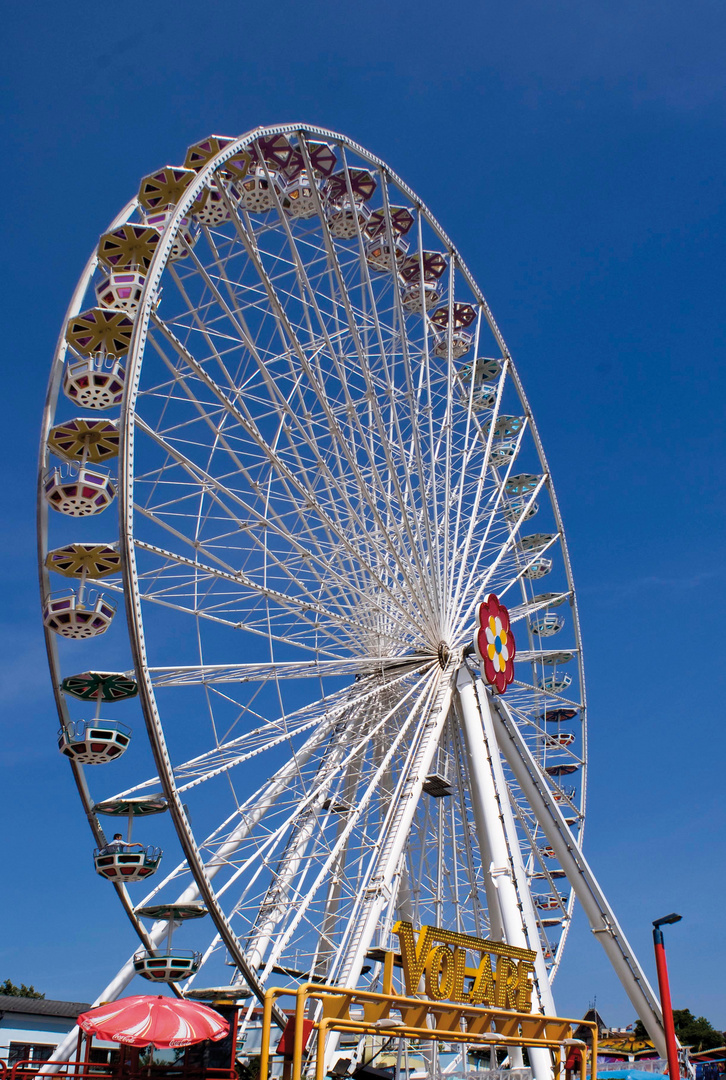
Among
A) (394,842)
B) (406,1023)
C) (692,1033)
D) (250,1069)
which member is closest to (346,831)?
(394,842)

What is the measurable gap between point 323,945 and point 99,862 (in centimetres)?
836

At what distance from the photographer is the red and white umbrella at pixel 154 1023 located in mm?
11750

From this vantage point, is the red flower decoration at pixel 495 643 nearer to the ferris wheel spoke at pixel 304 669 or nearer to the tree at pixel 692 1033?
the ferris wheel spoke at pixel 304 669

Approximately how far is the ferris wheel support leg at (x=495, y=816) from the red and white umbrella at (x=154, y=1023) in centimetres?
599

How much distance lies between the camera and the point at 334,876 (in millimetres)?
18469

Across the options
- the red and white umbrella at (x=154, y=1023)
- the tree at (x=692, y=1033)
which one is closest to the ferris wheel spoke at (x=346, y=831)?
the red and white umbrella at (x=154, y=1023)

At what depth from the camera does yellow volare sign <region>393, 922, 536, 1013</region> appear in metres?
11.6

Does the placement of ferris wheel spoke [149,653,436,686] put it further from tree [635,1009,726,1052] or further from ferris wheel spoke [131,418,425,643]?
tree [635,1009,726,1052]

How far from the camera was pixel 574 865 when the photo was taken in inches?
821

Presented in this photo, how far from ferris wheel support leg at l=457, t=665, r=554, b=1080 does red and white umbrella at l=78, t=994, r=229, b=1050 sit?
5.99 m

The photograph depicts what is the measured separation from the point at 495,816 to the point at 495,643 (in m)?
4.07

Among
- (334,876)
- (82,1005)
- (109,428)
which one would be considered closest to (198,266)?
(109,428)

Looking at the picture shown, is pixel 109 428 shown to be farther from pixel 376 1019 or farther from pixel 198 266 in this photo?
pixel 376 1019

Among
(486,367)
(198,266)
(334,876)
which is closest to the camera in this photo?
(198,266)
